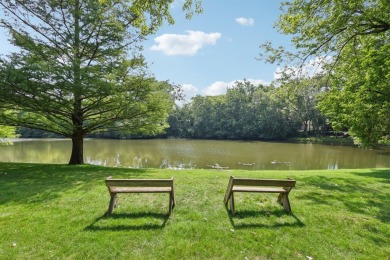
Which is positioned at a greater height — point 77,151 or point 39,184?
point 77,151

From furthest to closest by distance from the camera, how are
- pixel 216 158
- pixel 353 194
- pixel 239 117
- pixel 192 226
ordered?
pixel 239 117
pixel 216 158
pixel 353 194
pixel 192 226

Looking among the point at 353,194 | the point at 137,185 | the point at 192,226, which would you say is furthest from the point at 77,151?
the point at 353,194

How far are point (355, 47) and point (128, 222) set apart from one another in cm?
1050

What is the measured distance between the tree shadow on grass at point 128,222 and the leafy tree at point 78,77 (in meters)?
6.36

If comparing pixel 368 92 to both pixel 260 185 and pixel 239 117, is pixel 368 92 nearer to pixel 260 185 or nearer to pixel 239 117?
pixel 260 185

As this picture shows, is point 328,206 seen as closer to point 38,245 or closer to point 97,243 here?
point 97,243

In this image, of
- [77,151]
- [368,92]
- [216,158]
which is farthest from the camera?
[216,158]

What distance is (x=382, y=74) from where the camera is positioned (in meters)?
10.6

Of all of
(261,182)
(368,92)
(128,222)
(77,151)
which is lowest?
(128,222)

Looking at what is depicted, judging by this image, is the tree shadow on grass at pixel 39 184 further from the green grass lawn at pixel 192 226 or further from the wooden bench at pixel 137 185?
the wooden bench at pixel 137 185

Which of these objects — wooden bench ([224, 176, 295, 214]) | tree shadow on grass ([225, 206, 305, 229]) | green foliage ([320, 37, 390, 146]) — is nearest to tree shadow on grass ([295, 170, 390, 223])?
wooden bench ([224, 176, 295, 214])

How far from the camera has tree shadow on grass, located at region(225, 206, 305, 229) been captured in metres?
4.72

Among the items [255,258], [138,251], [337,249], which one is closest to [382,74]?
[337,249]

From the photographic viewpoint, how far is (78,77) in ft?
30.9
